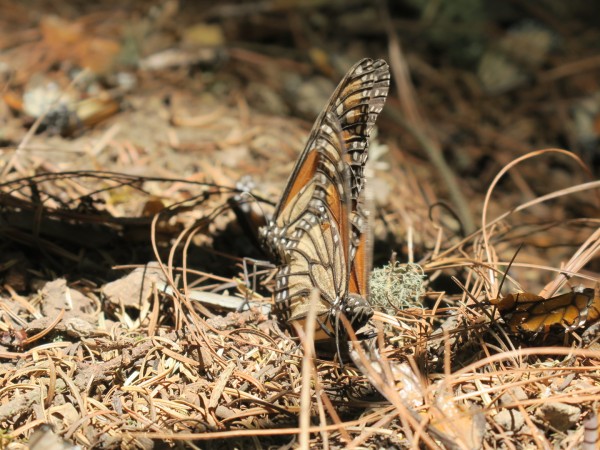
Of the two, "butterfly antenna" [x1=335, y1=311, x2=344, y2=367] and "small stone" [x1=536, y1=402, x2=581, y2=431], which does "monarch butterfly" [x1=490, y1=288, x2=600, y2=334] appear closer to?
"small stone" [x1=536, y1=402, x2=581, y2=431]

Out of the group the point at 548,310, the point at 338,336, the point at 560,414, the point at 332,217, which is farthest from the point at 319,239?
the point at 560,414

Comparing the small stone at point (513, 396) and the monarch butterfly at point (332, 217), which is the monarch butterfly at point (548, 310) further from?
the monarch butterfly at point (332, 217)

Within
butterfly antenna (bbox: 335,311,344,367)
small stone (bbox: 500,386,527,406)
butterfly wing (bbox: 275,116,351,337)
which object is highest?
butterfly wing (bbox: 275,116,351,337)

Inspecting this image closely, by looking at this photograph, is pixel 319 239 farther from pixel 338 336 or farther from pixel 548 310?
pixel 548 310

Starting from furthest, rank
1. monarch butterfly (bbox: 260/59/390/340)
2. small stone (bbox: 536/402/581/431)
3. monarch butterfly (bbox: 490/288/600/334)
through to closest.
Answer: monarch butterfly (bbox: 260/59/390/340) < monarch butterfly (bbox: 490/288/600/334) < small stone (bbox: 536/402/581/431)

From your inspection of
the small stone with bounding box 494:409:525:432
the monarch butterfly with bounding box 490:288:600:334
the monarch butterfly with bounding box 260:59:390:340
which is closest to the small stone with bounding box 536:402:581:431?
the small stone with bounding box 494:409:525:432

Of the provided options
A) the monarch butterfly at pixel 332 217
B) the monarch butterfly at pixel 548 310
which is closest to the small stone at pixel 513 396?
the monarch butterfly at pixel 548 310
